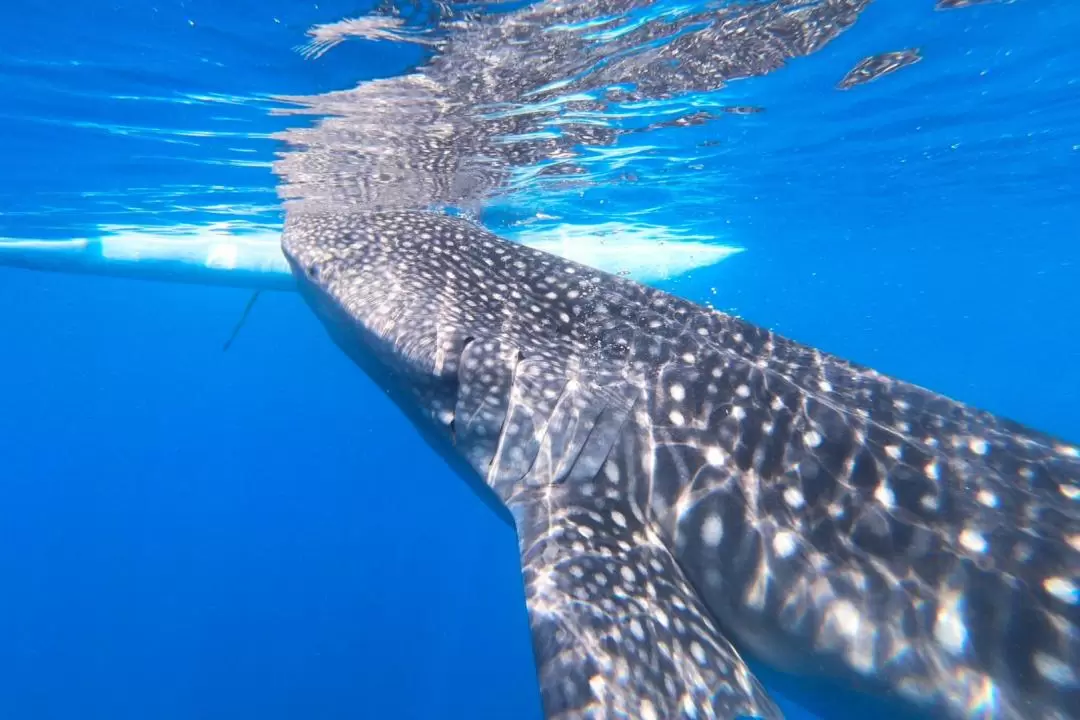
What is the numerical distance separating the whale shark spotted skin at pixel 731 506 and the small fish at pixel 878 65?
6.46 metres

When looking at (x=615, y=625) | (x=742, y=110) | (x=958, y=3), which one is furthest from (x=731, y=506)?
(x=742, y=110)

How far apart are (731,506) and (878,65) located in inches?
332

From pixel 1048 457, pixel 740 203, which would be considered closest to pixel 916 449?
pixel 1048 457

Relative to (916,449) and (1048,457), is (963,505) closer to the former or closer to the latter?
(916,449)

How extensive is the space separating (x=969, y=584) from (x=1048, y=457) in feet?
3.57

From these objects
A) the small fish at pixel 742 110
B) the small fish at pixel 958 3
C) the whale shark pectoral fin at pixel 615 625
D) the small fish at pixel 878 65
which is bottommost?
the whale shark pectoral fin at pixel 615 625

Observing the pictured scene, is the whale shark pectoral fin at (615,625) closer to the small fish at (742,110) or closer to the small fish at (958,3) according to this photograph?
the small fish at (958,3)

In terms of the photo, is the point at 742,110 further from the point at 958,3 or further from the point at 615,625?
the point at 615,625

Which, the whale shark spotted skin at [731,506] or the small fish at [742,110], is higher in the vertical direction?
the small fish at [742,110]

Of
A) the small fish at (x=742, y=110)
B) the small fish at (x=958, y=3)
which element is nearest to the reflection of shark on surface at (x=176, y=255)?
the small fish at (x=742, y=110)

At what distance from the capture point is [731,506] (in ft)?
11.4

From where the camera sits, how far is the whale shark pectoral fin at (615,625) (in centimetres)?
256

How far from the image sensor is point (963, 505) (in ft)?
10.7

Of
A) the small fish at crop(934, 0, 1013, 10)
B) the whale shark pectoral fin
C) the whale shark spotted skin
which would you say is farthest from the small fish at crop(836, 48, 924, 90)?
the whale shark pectoral fin
